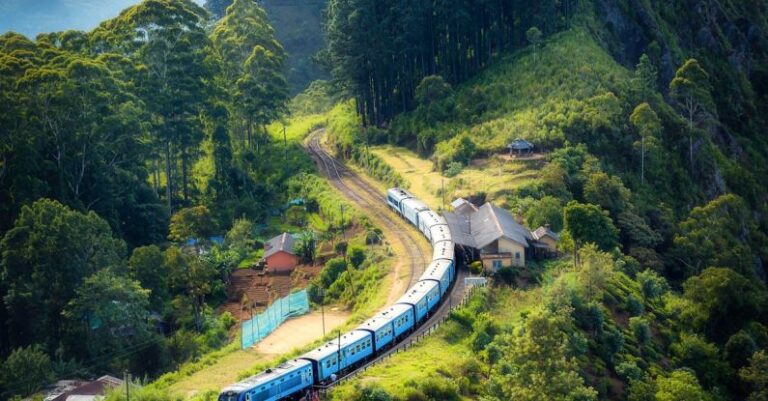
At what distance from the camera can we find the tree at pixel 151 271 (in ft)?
212

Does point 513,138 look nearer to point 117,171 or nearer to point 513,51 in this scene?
point 513,51

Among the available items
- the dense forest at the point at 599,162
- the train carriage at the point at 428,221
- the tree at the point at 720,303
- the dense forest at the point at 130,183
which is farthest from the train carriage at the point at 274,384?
the tree at the point at 720,303

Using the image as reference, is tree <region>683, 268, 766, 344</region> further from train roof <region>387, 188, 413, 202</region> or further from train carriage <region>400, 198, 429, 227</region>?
train roof <region>387, 188, 413, 202</region>

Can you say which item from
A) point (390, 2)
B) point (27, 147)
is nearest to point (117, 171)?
point (27, 147)

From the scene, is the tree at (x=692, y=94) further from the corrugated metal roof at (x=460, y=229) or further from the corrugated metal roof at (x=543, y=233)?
the corrugated metal roof at (x=460, y=229)

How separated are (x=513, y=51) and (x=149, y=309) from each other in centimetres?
6029

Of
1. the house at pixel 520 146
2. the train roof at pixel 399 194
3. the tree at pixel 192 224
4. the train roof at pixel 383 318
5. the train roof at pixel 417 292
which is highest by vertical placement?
the house at pixel 520 146

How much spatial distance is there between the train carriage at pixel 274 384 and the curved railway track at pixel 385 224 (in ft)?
4.51

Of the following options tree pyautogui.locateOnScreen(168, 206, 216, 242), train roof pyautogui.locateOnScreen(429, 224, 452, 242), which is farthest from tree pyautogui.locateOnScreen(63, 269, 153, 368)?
train roof pyautogui.locateOnScreen(429, 224, 452, 242)

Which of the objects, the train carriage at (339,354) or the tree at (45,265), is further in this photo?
the tree at (45,265)

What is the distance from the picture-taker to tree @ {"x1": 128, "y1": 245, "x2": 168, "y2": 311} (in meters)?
64.6

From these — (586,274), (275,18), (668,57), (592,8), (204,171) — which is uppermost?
(275,18)

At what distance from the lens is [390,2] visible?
104 metres

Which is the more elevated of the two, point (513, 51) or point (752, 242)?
point (513, 51)
